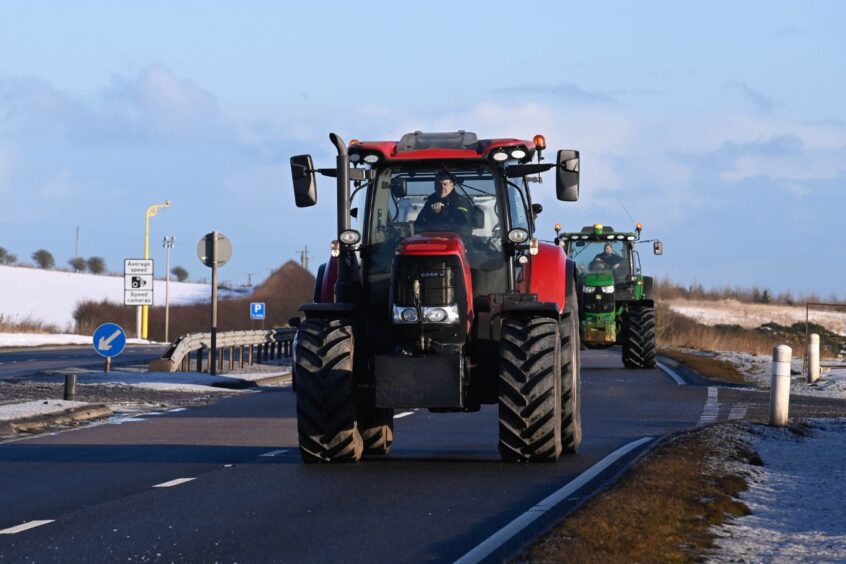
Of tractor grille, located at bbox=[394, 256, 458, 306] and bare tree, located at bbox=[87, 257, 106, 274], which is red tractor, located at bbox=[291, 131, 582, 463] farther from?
bare tree, located at bbox=[87, 257, 106, 274]

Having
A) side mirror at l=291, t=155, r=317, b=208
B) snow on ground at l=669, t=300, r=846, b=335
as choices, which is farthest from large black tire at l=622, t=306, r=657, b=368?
snow on ground at l=669, t=300, r=846, b=335

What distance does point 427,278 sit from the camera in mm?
13602

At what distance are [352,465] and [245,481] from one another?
5.16 feet

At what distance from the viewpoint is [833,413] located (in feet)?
71.9

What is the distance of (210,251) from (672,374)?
408 inches

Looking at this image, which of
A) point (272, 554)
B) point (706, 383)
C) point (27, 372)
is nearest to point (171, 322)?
point (27, 372)

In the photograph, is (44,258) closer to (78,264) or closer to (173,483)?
(78,264)

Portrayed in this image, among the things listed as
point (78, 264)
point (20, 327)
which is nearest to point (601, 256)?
point (20, 327)

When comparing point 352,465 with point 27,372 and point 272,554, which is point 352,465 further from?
point 27,372

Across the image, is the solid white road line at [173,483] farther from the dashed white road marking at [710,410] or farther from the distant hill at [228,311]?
the distant hill at [228,311]

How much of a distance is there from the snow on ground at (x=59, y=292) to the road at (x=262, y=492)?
7773cm

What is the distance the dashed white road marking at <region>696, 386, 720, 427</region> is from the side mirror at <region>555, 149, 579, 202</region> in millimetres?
5246

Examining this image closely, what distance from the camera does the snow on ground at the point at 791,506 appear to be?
28.3 feet

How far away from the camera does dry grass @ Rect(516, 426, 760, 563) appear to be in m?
8.21
